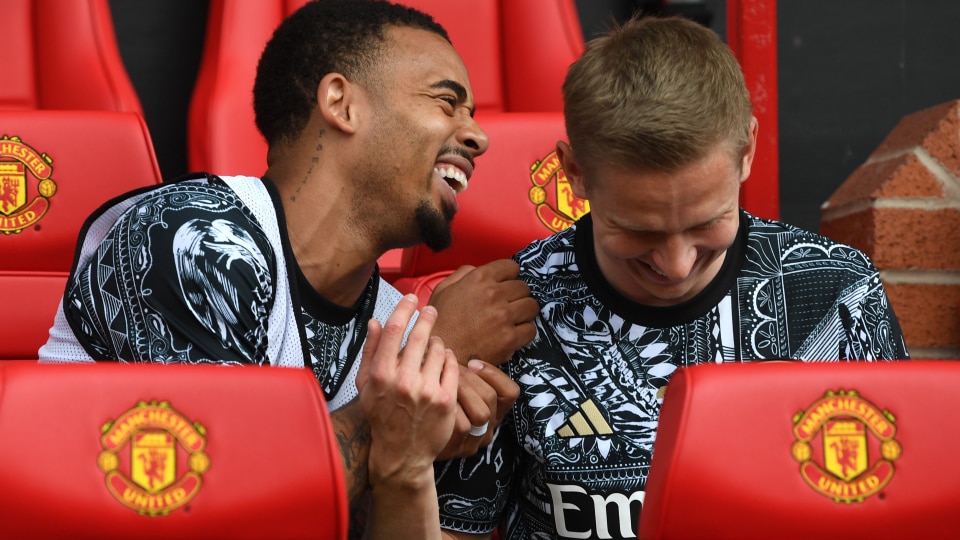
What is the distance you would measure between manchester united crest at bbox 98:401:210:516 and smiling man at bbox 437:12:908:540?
480 mm

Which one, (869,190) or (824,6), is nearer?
(869,190)

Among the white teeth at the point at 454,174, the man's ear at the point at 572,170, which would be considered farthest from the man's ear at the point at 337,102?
the man's ear at the point at 572,170

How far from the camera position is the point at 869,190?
71.7 inches

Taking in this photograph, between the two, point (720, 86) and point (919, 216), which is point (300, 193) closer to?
point (720, 86)

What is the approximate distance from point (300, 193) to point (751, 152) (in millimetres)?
494

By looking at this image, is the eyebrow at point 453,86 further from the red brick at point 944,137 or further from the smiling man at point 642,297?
the red brick at point 944,137

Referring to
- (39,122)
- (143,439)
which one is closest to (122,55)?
(39,122)

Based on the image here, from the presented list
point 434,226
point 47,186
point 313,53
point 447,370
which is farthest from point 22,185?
point 447,370

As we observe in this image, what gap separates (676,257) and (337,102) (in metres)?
0.51

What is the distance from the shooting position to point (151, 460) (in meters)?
0.60

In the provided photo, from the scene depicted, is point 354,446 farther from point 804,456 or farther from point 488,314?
point 804,456

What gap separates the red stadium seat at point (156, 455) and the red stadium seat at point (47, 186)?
974 mm

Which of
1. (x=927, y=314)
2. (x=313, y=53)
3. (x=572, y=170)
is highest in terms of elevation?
(x=313, y=53)

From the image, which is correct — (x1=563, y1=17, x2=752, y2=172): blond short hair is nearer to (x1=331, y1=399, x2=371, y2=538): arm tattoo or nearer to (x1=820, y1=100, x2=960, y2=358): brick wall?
(x1=331, y1=399, x2=371, y2=538): arm tattoo
